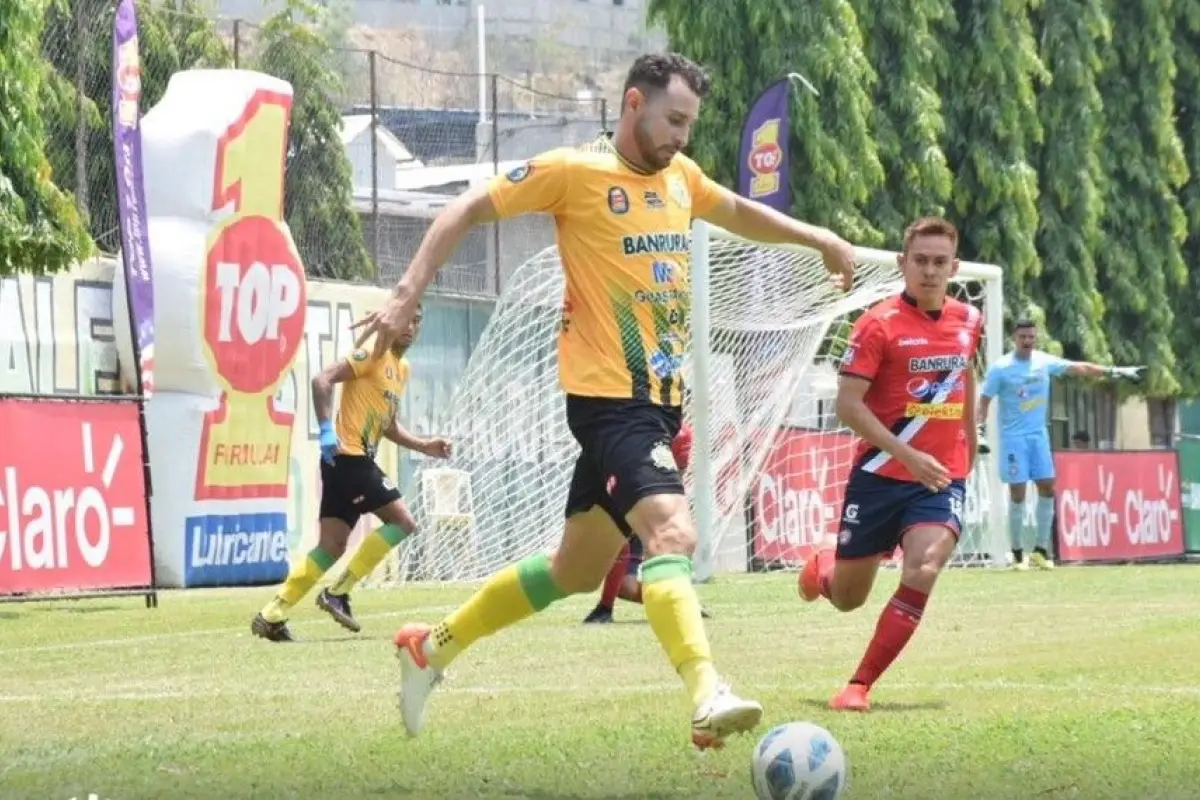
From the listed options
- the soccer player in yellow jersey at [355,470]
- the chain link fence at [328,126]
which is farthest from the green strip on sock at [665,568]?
the chain link fence at [328,126]

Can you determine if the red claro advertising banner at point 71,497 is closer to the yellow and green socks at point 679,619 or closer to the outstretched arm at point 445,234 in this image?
the outstretched arm at point 445,234

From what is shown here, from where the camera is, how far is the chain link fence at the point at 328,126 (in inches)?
828

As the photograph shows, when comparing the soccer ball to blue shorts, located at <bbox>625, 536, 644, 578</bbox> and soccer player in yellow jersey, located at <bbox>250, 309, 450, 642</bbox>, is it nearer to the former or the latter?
soccer player in yellow jersey, located at <bbox>250, 309, 450, 642</bbox>

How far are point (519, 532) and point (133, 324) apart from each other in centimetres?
554

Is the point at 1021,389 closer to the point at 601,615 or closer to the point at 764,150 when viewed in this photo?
the point at 764,150

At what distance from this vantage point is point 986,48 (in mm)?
33844

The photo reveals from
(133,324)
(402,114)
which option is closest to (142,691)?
(133,324)

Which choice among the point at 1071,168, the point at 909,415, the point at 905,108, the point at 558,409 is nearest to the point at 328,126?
the point at 558,409

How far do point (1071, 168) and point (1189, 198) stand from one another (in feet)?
12.3

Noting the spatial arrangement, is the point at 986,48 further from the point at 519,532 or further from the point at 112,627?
the point at 112,627

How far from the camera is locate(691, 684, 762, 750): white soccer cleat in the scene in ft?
22.3

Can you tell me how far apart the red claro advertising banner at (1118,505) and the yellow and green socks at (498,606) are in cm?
1969

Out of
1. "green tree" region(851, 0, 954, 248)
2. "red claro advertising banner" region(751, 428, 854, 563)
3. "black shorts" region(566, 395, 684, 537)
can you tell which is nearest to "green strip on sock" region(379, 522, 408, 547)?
"black shorts" region(566, 395, 684, 537)

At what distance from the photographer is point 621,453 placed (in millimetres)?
7602
